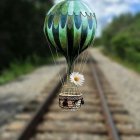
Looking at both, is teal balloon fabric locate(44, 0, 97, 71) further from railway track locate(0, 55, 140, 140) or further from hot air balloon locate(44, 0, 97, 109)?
Result: railway track locate(0, 55, 140, 140)

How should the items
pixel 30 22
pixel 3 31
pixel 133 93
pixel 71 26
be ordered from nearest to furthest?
pixel 71 26 < pixel 133 93 < pixel 3 31 < pixel 30 22

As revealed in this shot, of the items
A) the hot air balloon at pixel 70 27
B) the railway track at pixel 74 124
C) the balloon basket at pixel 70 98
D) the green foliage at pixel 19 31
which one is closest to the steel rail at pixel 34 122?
the railway track at pixel 74 124

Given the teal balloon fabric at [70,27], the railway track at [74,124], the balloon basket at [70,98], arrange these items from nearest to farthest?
the teal balloon fabric at [70,27], the balloon basket at [70,98], the railway track at [74,124]

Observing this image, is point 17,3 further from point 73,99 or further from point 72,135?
point 73,99

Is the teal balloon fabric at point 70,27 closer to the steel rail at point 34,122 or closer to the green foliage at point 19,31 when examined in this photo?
the steel rail at point 34,122

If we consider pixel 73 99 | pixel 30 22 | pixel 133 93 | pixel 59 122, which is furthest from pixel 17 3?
Answer: pixel 73 99

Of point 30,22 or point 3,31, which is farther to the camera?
point 30,22
